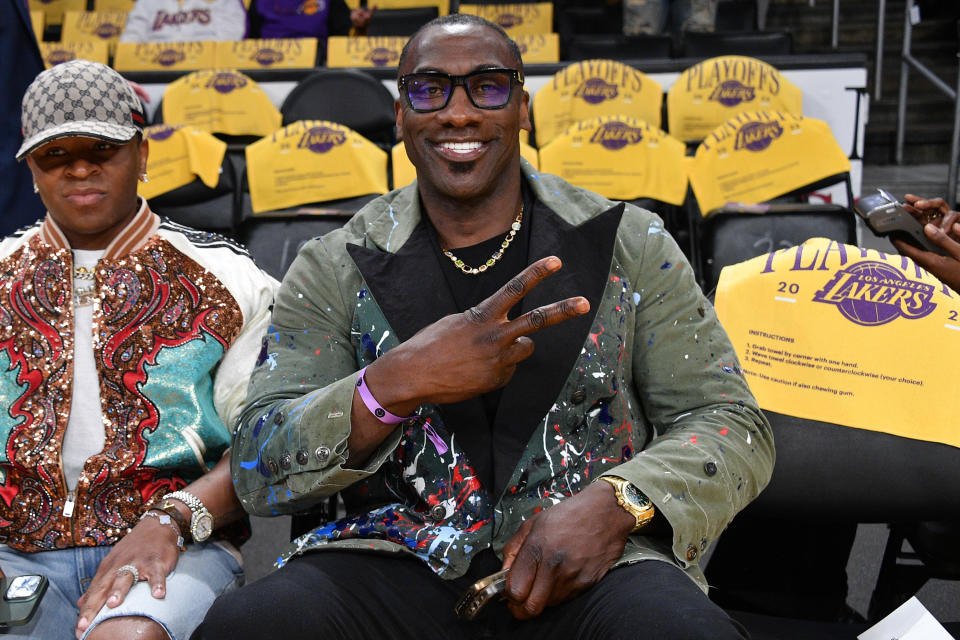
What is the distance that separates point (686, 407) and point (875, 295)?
0.45m

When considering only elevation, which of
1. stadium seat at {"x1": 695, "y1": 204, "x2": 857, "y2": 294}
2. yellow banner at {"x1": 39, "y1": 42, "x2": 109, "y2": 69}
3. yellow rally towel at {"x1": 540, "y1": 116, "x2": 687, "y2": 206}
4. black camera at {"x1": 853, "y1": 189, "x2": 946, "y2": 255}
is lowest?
stadium seat at {"x1": 695, "y1": 204, "x2": 857, "y2": 294}

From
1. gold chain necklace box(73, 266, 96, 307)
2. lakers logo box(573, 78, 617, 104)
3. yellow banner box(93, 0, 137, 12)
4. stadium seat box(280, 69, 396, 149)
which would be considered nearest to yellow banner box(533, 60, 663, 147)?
lakers logo box(573, 78, 617, 104)

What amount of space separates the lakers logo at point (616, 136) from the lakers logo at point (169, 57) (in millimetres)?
3143

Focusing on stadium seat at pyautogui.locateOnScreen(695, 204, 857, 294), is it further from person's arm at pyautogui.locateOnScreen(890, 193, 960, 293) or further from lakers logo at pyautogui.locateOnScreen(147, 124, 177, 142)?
lakers logo at pyautogui.locateOnScreen(147, 124, 177, 142)

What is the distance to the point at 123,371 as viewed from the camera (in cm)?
169

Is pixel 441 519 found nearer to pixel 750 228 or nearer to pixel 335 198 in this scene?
pixel 750 228

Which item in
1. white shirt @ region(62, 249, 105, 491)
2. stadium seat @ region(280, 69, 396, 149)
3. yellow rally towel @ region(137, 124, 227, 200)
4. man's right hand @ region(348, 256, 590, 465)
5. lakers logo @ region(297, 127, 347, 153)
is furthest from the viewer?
stadium seat @ region(280, 69, 396, 149)

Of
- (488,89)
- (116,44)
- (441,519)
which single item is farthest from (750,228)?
(116,44)

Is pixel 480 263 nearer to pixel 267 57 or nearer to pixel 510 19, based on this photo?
pixel 267 57

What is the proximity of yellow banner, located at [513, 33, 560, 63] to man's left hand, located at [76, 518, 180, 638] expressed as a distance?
15.0 feet

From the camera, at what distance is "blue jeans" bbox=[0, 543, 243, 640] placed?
4.63ft

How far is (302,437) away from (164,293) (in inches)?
22.4

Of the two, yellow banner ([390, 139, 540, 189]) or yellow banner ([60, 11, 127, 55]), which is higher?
yellow banner ([60, 11, 127, 55])

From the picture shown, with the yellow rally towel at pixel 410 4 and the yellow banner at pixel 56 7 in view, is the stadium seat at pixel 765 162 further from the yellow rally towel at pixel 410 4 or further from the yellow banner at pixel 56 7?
the yellow banner at pixel 56 7
